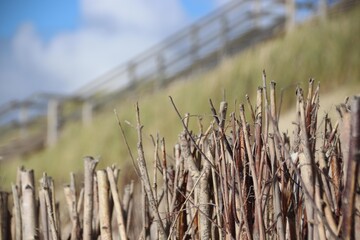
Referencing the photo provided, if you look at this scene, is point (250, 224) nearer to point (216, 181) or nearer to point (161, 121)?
point (216, 181)

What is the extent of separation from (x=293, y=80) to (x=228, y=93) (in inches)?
37.9

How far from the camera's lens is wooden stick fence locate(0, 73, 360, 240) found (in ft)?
6.85

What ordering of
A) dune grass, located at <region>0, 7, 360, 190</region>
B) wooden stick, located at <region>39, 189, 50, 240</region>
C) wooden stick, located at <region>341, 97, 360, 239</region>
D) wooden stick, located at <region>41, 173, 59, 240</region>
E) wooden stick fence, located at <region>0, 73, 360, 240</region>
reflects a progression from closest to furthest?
wooden stick, located at <region>341, 97, 360, 239</region>, wooden stick fence, located at <region>0, 73, 360, 240</region>, wooden stick, located at <region>41, 173, 59, 240</region>, wooden stick, located at <region>39, 189, 50, 240</region>, dune grass, located at <region>0, 7, 360, 190</region>

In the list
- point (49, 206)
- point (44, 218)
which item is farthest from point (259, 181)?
point (44, 218)

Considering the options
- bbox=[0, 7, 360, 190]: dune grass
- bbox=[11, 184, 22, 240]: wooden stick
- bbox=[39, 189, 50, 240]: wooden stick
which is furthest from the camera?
bbox=[0, 7, 360, 190]: dune grass

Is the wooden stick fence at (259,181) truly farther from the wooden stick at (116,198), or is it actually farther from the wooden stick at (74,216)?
the wooden stick at (74,216)

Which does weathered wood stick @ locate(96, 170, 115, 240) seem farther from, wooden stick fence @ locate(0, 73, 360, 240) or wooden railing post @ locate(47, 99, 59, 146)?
wooden railing post @ locate(47, 99, 59, 146)

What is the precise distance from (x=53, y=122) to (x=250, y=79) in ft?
24.2

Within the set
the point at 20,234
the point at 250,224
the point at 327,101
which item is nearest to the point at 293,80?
the point at 327,101

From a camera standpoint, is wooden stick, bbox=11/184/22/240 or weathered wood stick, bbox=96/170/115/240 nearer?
weathered wood stick, bbox=96/170/115/240

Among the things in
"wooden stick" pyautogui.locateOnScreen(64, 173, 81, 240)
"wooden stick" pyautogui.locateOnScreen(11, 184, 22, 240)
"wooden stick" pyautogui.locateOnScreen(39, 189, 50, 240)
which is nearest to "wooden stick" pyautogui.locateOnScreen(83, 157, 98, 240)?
"wooden stick" pyautogui.locateOnScreen(64, 173, 81, 240)

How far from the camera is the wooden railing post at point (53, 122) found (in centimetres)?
1580

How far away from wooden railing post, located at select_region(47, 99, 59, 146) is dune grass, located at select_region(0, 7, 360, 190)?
3.23 metres

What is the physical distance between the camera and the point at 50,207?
2920 mm
